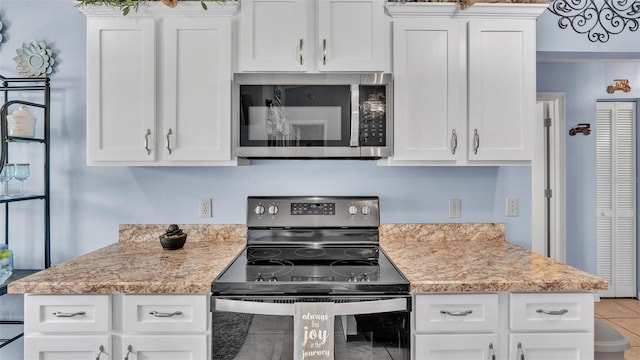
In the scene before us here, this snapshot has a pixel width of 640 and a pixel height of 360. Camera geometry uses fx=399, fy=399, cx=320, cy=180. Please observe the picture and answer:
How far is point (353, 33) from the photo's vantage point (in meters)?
2.00

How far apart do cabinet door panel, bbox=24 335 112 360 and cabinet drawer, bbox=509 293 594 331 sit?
1.63 meters

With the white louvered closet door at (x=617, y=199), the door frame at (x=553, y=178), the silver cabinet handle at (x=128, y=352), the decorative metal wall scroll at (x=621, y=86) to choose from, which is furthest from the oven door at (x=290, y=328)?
the white louvered closet door at (x=617, y=199)

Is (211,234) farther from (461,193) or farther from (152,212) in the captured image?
(461,193)

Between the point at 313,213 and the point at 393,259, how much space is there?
0.56 m

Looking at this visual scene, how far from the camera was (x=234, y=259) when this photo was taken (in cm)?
195

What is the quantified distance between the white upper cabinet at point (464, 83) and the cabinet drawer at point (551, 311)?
2.37 feet

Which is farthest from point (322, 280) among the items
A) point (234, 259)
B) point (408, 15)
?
point (408, 15)

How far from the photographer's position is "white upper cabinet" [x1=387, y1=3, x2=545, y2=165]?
6.61 ft

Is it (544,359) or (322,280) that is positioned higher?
(322,280)

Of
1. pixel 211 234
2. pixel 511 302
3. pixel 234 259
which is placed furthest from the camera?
pixel 211 234

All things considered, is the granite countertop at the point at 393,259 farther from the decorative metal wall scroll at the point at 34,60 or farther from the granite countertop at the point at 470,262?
the decorative metal wall scroll at the point at 34,60

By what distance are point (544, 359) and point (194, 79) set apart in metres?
2.01

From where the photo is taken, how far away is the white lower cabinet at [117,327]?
1566 millimetres

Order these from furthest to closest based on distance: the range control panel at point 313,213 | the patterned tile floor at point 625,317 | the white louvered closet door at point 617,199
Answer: the white louvered closet door at point 617,199
the patterned tile floor at point 625,317
the range control panel at point 313,213
